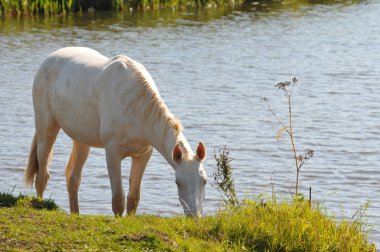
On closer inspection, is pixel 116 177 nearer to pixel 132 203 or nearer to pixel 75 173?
pixel 132 203

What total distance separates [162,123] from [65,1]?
1918 cm

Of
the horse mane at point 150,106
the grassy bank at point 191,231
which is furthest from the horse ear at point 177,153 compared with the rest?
the grassy bank at point 191,231

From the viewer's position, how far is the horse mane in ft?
27.2

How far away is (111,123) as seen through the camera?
870 cm

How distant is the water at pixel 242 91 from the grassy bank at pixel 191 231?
1322 mm

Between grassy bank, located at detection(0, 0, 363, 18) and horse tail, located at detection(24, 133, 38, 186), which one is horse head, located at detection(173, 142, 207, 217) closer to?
horse tail, located at detection(24, 133, 38, 186)

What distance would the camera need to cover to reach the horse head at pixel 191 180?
7746 millimetres

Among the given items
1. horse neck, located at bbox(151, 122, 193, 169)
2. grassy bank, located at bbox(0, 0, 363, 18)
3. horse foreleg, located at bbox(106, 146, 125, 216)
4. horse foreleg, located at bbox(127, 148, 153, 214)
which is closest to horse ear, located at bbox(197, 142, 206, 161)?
horse neck, located at bbox(151, 122, 193, 169)

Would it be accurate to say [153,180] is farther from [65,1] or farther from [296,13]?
[296,13]

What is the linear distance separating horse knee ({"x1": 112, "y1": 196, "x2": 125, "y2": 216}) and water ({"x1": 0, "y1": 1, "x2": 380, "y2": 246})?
1.31 m

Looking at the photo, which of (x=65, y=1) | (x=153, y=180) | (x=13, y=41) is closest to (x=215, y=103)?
(x=153, y=180)

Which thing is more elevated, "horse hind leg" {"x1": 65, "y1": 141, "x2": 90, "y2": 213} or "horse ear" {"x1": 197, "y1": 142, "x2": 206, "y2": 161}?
"horse ear" {"x1": 197, "y1": 142, "x2": 206, "y2": 161}

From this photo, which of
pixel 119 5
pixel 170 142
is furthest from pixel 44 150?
pixel 119 5

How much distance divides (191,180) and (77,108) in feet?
6.38
